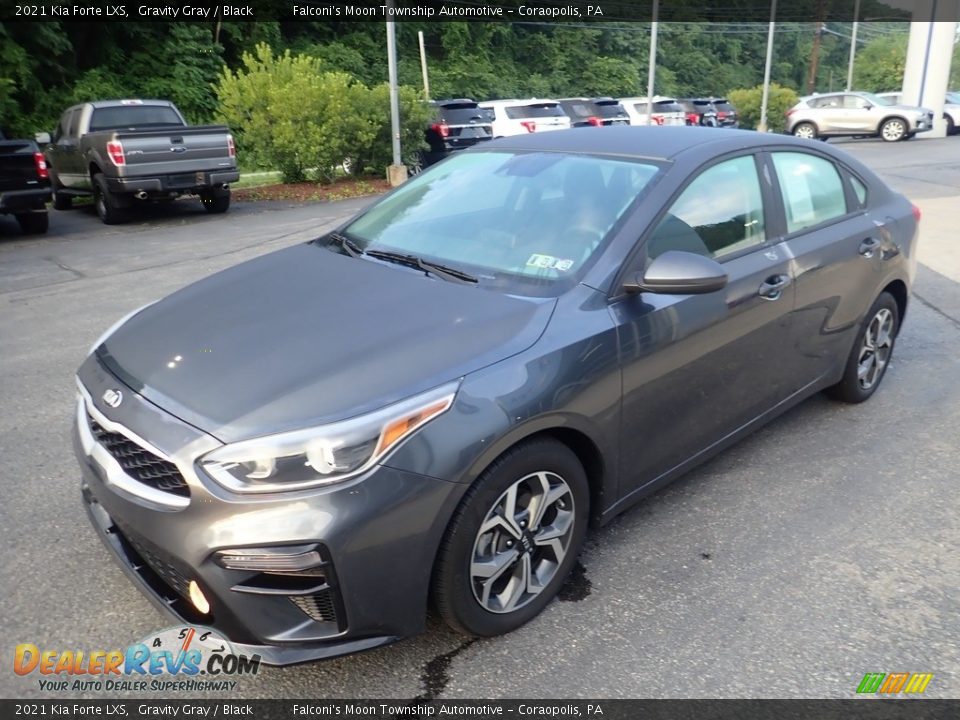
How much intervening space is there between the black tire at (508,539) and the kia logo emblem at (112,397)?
117cm

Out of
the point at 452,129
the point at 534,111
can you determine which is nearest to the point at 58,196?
the point at 452,129

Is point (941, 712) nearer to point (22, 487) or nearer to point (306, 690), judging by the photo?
point (306, 690)

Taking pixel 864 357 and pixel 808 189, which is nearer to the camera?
pixel 808 189

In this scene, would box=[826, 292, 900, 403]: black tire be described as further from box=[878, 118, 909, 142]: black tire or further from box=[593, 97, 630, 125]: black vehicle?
box=[878, 118, 909, 142]: black tire

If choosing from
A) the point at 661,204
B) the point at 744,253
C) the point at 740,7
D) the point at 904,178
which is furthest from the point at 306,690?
the point at 740,7

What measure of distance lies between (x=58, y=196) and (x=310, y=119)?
16.2 feet

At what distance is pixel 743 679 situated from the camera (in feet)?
8.51

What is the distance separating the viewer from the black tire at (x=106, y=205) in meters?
12.1

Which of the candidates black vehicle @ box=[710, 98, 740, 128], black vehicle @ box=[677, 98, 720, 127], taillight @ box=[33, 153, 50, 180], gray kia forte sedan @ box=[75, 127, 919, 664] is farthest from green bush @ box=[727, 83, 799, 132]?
gray kia forte sedan @ box=[75, 127, 919, 664]

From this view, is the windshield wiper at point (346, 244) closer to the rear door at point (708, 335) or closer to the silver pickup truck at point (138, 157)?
the rear door at point (708, 335)

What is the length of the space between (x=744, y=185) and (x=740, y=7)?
71120 mm

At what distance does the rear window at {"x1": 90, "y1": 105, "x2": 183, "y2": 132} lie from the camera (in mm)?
13258

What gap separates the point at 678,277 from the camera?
295 cm

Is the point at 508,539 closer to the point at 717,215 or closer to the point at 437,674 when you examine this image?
the point at 437,674
